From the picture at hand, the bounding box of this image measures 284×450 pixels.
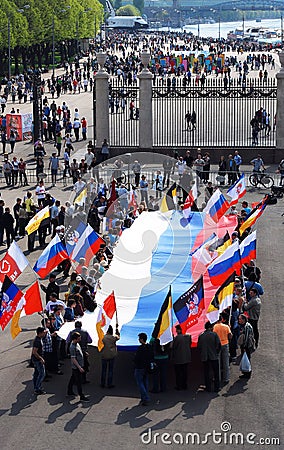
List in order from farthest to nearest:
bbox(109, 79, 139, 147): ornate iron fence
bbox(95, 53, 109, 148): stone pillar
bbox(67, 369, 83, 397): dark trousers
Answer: bbox(109, 79, 139, 147): ornate iron fence < bbox(95, 53, 109, 148): stone pillar < bbox(67, 369, 83, 397): dark trousers

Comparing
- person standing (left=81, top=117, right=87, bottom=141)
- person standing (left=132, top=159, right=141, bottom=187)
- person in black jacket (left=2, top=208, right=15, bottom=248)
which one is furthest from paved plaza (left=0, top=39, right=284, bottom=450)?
person standing (left=81, top=117, right=87, bottom=141)

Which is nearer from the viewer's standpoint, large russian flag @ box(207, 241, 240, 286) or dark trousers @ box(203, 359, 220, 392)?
dark trousers @ box(203, 359, 220, 392)

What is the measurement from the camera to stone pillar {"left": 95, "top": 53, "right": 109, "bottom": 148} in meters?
41.9

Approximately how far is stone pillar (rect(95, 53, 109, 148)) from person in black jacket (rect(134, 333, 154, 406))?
2505 cm

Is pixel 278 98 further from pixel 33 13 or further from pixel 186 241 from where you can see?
pixel 33 13

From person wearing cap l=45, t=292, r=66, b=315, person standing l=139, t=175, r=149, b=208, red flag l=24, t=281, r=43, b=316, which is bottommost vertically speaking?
person wearing cap l=45, t=292, r=66, b=315

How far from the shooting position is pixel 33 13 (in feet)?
293

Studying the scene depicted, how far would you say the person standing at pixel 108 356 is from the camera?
60.2ft

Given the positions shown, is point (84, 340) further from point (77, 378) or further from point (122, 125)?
point (122, 125)

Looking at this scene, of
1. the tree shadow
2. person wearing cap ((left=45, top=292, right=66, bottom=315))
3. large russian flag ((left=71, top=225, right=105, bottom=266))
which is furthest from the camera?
large russian flag ((left=71, top=225, right=105, bottom=266))

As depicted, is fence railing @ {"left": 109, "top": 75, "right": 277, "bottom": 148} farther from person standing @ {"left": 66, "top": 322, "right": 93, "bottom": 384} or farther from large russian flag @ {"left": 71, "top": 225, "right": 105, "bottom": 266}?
person standing @ {"left": 66, "top": 322, "right": 93, "bottom": 384}

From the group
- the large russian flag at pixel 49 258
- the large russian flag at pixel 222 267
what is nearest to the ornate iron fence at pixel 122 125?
the large russian flag at pixel 49 258

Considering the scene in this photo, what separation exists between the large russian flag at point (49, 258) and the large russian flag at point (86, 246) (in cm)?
34

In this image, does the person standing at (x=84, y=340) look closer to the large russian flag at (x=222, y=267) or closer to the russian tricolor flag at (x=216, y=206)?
the large russian flag at (x=222, y=267)
